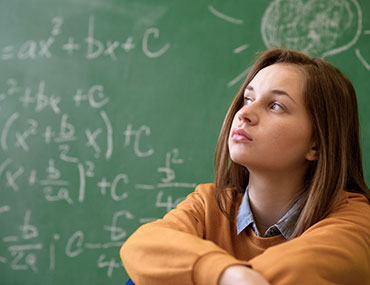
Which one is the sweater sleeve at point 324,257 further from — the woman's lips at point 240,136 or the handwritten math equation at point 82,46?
the handwritten math equation at point 82,46

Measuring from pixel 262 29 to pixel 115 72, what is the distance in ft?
2.25

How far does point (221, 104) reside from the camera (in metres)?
1.74

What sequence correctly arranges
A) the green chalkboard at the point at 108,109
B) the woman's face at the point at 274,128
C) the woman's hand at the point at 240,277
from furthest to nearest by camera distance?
1. the green chalkboard at the point at 108,109
2. the woman's face at the point at 274,128
3. the woman's hand at the point at 240,277

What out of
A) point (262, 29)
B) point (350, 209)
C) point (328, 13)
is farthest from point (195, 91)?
point (350, 209)

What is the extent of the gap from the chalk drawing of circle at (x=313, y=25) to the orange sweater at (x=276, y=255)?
0.84 meters

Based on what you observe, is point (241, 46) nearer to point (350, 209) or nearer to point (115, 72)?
point (115, 72)

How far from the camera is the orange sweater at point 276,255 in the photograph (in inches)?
29.5

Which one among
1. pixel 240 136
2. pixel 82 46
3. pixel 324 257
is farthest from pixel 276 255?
pixel 82 46

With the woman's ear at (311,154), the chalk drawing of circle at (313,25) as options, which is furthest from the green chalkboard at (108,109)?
the woman's ear at (311,154)

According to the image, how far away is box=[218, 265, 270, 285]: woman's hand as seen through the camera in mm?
715

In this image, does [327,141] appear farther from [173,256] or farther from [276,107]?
[173,256]

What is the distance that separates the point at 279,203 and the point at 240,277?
1.27 feet

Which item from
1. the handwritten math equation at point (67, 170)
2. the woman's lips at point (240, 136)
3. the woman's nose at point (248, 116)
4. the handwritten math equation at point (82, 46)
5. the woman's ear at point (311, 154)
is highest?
the handwritten math equation at point (82, 46)

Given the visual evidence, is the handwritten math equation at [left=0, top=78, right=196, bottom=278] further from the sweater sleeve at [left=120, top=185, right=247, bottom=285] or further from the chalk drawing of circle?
the sweater sleeve at [left=120, top=185, right=247, bottom=285]
